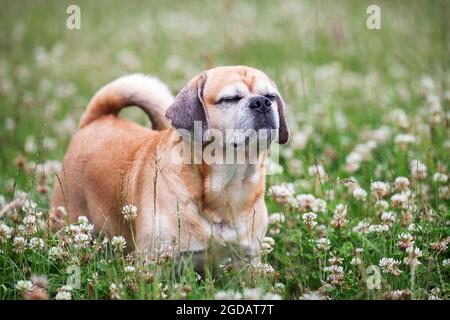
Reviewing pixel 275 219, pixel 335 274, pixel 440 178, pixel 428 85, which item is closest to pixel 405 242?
pixel 335 274

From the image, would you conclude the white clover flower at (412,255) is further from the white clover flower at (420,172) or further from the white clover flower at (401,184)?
the white clover flower at (420,172)

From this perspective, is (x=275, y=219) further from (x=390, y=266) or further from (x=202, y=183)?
(x=390, y=266)

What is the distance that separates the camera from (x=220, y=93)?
412cm

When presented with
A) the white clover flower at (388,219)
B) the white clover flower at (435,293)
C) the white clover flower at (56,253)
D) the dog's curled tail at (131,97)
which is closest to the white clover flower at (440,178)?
the white clover flower at (388,219)

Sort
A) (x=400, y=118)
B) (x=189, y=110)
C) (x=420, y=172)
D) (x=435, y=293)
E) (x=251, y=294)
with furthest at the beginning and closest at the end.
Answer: (x=400, y=118) < (x=420, y=172) < (x=189, y=110) < (x=435, y=293) < (x=251, y=294)

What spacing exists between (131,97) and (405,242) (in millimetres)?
2303

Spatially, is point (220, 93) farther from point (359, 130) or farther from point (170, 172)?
point (359, 130)

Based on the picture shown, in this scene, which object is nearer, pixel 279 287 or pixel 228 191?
pixel 279 287

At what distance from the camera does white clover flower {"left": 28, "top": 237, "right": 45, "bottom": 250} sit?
3.97 meters

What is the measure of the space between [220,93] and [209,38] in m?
5.99

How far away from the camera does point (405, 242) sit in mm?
4094

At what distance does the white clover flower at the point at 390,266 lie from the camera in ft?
12.7

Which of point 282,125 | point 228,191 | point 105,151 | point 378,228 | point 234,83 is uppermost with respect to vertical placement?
point 234,83

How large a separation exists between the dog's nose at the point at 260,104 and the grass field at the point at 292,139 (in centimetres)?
70
